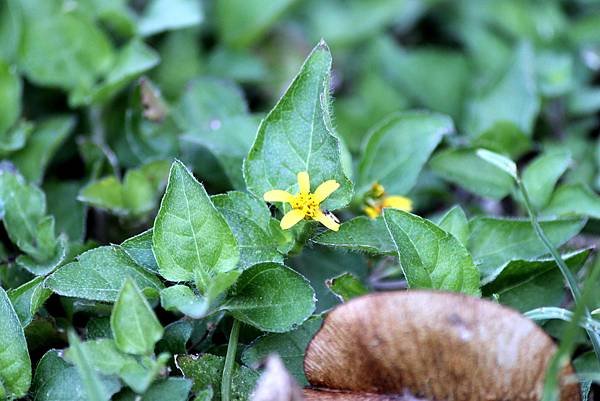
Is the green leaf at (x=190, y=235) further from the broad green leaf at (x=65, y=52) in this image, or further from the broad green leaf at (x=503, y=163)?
the broad green leaf at (x=65, y=52)

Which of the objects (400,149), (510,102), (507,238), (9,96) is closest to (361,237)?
(507,238)

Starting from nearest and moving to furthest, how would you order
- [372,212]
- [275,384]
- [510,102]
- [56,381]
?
[275,384], [56,381], [372,212], [510,102]

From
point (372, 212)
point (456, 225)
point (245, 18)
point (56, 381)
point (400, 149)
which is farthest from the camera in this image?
point (245, 18)

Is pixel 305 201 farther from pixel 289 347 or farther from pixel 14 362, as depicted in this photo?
pixel 14 362

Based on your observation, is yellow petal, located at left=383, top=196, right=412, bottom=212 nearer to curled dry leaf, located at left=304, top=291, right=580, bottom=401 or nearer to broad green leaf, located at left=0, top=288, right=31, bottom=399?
curled dry leaf, located at left=304, top=291, right=580, bottom=401

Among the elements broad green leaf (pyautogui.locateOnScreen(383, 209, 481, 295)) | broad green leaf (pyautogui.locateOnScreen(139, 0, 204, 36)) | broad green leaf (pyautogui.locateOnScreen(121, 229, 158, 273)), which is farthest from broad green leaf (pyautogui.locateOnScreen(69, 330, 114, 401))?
broad green leaf (pyautogui.locateOnScreen(139, 0, 204, 36))

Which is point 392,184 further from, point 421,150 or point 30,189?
point 30,189

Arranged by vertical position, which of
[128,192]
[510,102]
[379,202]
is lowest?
[128,192]
